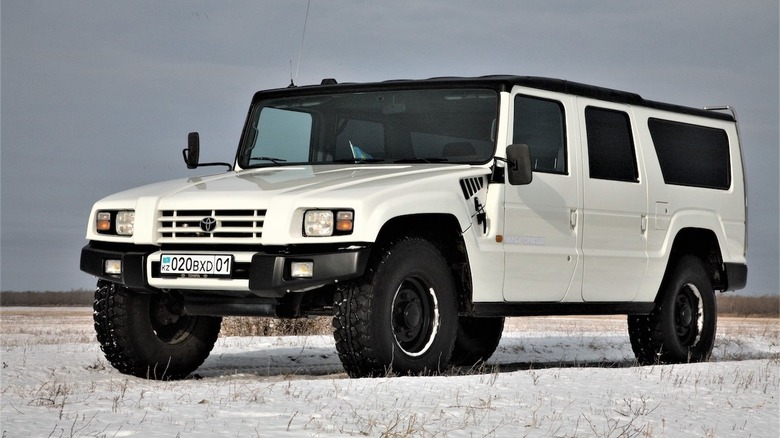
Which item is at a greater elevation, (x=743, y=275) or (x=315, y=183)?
(x=315, y=183)

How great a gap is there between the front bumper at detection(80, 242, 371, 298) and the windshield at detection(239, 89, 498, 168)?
1.68 meters

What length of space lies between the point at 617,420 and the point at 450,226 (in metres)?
2.71

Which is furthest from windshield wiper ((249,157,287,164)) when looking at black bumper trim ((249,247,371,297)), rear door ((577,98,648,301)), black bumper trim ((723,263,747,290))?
black bumper trim ((723,263,747,290))

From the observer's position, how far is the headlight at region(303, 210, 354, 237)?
26.9 feet

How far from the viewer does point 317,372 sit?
10805 millimetres

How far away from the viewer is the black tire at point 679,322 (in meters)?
11.9

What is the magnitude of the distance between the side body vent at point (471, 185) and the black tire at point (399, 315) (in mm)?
561

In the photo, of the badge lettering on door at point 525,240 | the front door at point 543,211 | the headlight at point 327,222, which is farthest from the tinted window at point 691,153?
the headlight at point 327,222

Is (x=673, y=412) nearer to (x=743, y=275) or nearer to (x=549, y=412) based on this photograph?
(x=549, y=412)

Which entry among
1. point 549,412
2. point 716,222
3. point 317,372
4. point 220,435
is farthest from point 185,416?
point 716,222

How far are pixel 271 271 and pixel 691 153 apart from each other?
584 centimetres

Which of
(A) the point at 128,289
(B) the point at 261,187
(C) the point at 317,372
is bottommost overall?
(C) the point at 317,372

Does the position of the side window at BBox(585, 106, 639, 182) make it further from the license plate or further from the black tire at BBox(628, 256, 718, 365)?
the license plate

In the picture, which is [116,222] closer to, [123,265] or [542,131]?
[123,265]
